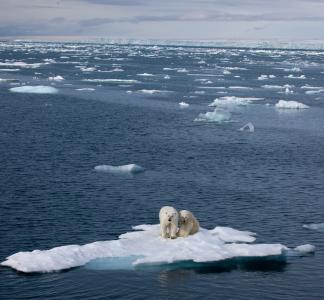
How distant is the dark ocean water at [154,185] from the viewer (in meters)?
27.6

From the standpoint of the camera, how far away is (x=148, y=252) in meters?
29.5

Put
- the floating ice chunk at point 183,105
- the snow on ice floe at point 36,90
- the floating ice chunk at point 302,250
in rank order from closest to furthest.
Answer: the floating ice chunk at point 302,250
the floating ice chunk at point 183,105
the snow on ice floe at point 36,90

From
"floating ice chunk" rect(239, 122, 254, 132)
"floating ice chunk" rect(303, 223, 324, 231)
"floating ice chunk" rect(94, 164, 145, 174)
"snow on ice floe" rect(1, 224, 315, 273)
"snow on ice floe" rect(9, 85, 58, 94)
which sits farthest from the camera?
"snow on ice floe" rect(9, 85, 58, 94)

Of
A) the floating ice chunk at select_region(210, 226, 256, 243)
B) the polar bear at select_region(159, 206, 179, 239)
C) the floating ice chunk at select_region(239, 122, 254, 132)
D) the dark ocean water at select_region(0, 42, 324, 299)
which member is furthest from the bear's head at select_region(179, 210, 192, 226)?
the floating ice chunk at select_region(239, 122, 254, 132)

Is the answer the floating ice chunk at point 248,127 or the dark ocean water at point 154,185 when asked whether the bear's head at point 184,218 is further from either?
the floating ice chunk at point 248,127

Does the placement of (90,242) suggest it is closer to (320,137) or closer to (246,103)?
(320,137)

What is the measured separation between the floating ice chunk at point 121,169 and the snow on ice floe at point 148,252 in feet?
47.2

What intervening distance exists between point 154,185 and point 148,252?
14.0 metres

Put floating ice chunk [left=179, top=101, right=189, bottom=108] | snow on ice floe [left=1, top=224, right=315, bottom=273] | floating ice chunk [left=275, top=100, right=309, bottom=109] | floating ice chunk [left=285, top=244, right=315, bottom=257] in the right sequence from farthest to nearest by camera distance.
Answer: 1. floating ice chunk [left=179, top=101, right=189, bottom=108]
2. floating ice chunk [left=275, top=100, right=309, bottom=109]
3. floating ice chunk [left=285, top=244, right=315, bottom=257]
4. snow on ice floe [left=1, top=224, right=315, bottom=273]

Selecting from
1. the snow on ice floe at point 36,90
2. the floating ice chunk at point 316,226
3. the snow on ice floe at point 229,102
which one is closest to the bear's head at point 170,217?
the floating ice chunk at point 316,226

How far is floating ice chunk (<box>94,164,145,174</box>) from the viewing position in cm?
4609

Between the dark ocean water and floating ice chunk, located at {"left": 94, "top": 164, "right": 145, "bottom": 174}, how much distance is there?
85 cm

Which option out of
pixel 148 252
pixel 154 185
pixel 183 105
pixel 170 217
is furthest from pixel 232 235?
pixel 183 105

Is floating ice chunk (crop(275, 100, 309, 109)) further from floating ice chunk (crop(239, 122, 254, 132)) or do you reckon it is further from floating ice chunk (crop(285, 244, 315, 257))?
floating ice chunk (crop(285, 244, 315, 257))
